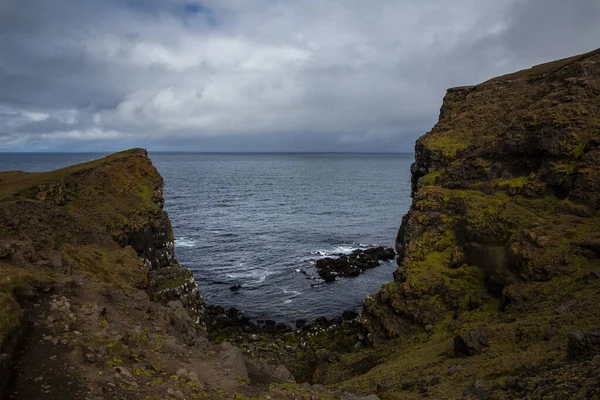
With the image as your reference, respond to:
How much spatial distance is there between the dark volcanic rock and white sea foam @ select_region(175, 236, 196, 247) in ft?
90.3

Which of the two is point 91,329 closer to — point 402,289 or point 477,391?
point 477,391

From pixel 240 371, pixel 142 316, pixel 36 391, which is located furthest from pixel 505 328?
pixel 36 391

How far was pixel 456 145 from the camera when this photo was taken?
53.8 m

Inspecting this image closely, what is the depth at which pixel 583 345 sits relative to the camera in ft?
58.3

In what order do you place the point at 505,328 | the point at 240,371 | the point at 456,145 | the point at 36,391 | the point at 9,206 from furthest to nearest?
1. the point at 456,145
2. the point at 9,206
3. the point at 505,328
4. the point at 240,371
5. the point at 36,391

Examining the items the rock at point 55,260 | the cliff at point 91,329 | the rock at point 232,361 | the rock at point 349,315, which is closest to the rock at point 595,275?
the cliff at point 91,329

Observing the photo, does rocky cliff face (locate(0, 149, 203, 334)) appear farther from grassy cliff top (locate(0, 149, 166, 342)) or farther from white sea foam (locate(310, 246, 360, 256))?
white sea foam (locate(310, 246, 360, 256))

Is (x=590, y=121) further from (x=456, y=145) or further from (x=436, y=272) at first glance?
(x=436, y=272)

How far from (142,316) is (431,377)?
16861 millimetres

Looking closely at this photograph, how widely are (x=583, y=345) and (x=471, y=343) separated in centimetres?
848

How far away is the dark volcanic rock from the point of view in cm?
6769

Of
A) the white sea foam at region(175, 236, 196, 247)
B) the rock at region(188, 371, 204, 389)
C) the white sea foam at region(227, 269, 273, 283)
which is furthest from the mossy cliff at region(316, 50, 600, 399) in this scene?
the white sea foam at region(175, 236, 196, 247)

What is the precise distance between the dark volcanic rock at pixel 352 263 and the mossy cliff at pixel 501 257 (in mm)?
16142

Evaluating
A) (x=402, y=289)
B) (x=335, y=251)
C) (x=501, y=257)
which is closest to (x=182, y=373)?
(x=402, y=289)
